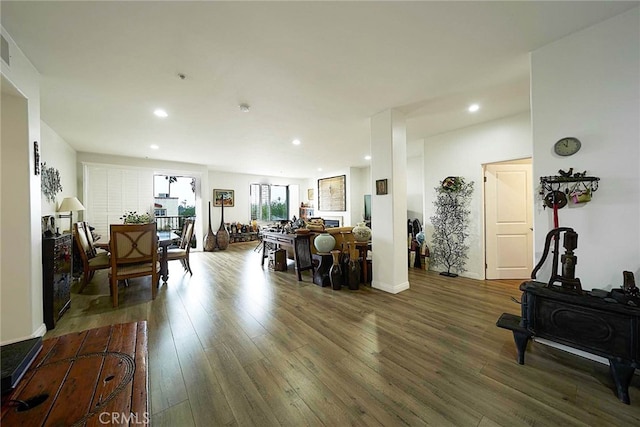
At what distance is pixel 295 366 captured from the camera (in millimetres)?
1846

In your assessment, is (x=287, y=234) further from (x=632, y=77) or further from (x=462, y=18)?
(x=632, y=77)

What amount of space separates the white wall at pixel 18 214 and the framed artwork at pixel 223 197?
5.84 meters

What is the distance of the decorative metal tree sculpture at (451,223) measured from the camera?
13.7ft

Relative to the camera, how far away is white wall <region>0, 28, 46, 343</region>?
6.77 ft

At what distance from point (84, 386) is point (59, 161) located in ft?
17.6

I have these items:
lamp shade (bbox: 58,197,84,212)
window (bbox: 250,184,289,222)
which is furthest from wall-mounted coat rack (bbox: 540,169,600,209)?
window (bbox: 250,184,289,222)

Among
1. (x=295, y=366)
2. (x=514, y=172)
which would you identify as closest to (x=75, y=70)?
(x=295, y=366)

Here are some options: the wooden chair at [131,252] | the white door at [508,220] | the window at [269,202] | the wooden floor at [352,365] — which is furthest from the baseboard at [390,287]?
the window at [269,202]

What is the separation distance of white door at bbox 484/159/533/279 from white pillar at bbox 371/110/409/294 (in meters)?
1.65

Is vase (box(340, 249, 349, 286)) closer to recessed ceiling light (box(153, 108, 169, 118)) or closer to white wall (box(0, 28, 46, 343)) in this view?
recessed ceiling light (box(153, 108, 169, 118))

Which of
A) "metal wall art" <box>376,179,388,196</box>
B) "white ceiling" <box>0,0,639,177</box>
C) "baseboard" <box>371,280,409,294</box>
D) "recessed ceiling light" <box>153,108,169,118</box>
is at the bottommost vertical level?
"baseboard" <box>371,280,409,294</box>

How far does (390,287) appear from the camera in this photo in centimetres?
342

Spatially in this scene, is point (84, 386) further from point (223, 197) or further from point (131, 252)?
point (223, 197)

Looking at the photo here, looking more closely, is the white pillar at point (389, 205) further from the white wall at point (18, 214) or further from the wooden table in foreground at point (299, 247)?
the white wall at point (18, 214)
